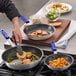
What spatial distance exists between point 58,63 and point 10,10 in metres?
0.76

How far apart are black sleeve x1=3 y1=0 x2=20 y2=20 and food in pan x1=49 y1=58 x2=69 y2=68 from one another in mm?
646

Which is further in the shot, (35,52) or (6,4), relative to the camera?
(6,4)

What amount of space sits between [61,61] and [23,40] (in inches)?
18.6

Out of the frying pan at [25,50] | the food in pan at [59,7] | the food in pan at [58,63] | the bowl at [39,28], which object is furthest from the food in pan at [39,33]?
the food in pan at [59,7]

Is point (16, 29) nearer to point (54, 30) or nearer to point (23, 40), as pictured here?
point (23, 40)

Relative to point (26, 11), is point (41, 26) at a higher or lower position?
higher

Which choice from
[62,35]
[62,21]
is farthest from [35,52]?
[62,21]

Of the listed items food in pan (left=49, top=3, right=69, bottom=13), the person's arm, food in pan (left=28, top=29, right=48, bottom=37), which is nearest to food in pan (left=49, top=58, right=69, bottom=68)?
food in pan (left=28, top=29, right=48, bottom=37)

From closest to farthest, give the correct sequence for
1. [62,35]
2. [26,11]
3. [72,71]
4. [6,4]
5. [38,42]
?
[72,71] → [38,42] → [62,35] → [6,4] → [26,11]

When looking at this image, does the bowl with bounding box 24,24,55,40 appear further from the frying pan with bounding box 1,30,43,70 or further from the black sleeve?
the frying pan with bounding box 1,30,43,70

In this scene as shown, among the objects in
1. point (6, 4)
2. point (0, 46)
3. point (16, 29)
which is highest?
point (6, 4)

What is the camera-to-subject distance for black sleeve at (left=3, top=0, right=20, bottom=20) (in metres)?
1.78

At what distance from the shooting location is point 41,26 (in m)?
1.77

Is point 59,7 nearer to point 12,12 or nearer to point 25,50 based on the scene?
point 12,12
